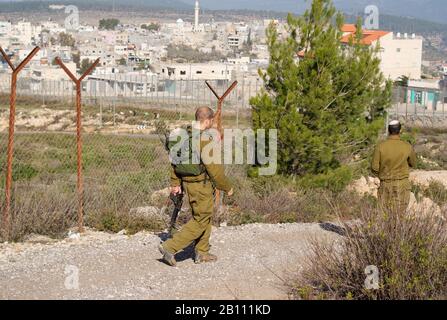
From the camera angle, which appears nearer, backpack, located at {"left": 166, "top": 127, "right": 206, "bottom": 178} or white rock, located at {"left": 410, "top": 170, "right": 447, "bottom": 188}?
backpack, located at {"left": 166, "top": 127, "right": 206, "bottom": 178}

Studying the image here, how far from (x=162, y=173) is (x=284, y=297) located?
A: 7379 millimetres

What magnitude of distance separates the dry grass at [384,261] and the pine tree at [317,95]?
209 inches

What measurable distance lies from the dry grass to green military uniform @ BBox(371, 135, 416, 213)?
182cm

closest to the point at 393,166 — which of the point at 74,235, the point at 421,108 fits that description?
the point at 74,235

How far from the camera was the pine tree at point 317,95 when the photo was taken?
38.7 feet

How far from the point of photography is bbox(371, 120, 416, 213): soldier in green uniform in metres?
8.27

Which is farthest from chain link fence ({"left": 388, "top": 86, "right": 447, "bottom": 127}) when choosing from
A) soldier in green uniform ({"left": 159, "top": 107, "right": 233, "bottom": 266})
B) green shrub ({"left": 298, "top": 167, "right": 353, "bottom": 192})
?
soldier in green uniform ({"left": 159, "top": 107, "right": 233, "bottom": 266})

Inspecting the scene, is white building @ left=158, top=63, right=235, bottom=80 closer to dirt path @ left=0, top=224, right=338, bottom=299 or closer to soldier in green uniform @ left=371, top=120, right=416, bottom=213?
dirt path @ left=0, top=224, right=338, bottom=299

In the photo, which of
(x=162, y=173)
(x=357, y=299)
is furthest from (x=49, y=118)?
(x=357, y=299)

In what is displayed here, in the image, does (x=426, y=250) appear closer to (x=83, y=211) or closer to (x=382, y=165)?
(x=382, y=165)

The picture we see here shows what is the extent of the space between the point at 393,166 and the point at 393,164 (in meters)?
0.03

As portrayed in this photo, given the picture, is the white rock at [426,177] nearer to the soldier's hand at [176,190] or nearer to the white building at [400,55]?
the soldier's hand at [176,190]
